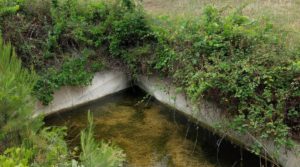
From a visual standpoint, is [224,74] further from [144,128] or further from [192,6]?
[192,6]

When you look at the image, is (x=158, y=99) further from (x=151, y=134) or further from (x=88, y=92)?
(x=88, y=92)

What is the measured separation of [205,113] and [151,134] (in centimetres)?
90

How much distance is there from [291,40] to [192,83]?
5.30 ft

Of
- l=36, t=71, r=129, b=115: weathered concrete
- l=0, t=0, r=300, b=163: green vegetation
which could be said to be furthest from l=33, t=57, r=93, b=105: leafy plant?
l=36, t=71, r=129, b=115: weathered concrete

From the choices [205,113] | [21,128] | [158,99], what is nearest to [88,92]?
[158,99]

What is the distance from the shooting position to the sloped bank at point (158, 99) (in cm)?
533

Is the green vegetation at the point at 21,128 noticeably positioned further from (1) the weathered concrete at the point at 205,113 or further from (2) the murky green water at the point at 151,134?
(1) the weathered concrete at the point at 205,113

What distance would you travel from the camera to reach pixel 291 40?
19.0 feet

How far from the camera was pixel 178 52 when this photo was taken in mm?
6262

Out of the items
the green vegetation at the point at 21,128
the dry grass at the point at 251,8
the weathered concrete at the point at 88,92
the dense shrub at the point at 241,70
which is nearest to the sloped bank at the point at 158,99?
the weathered concrete at the point at 88,92

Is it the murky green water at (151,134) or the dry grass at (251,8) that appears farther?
the dry grass at (251,8)

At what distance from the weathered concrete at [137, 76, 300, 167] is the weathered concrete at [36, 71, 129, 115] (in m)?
0.40

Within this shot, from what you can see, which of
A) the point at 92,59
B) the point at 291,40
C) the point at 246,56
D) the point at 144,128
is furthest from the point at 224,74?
the point at 92,59

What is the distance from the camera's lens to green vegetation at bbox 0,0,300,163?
5.02m
